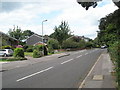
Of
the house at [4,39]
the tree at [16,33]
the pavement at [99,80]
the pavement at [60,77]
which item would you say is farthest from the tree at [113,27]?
the tree at [16,33]

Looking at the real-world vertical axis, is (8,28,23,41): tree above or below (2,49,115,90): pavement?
above

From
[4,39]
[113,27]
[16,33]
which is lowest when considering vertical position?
[113,27]

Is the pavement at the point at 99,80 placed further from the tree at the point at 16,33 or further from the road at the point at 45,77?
the tree at the point at 16,33

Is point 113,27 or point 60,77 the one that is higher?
point 113,27

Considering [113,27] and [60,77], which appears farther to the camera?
[113,27]

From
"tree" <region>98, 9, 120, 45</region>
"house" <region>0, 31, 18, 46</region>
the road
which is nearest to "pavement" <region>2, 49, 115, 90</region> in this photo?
the road

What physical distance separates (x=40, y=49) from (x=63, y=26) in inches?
2027

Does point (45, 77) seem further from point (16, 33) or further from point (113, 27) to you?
point (16, 33)

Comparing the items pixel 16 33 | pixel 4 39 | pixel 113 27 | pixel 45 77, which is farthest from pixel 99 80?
pixel 16 33

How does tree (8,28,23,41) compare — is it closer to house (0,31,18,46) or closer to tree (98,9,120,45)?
house (0,31,18,46)

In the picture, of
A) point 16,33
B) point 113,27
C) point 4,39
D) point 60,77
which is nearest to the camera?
point 60,77

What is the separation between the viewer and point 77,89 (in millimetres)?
10977

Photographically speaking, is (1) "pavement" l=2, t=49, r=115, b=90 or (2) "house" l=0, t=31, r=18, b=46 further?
(2) "house" l=0, t=31, r=18, b=46

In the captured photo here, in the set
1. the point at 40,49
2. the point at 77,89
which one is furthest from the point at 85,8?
the point at 40,49
